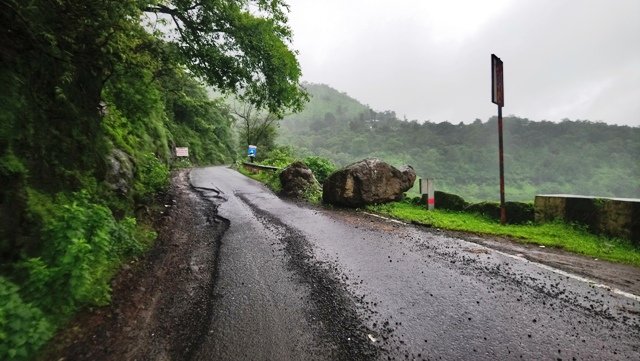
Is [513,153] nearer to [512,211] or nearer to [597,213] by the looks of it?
[512,211]

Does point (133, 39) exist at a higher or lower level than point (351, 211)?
higher

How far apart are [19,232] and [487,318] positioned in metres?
5.56

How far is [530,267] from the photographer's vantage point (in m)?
5.51

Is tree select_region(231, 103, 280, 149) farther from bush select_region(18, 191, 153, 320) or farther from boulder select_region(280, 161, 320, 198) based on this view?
bush select_region(18, 191, 153, 320)

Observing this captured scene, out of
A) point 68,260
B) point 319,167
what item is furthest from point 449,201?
point 68,260

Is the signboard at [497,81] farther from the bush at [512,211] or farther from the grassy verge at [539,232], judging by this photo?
the grassy verge at [539,232]

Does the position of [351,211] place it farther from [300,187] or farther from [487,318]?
[487,318]

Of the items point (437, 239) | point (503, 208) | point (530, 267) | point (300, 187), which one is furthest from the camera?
point (300, 187)

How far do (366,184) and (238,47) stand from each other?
6110 millimetres

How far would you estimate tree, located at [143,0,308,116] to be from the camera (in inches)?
363

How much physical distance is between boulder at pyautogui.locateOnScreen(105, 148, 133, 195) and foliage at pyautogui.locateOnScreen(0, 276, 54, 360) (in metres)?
3.99

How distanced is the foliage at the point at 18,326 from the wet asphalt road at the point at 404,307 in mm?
1420

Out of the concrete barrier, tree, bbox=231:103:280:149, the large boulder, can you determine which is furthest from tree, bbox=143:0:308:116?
tree, bbox=231:103:280:149

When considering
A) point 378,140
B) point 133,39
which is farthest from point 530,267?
point 378,140
